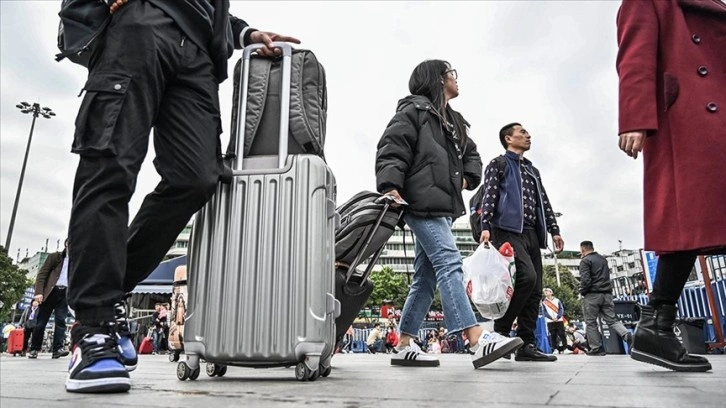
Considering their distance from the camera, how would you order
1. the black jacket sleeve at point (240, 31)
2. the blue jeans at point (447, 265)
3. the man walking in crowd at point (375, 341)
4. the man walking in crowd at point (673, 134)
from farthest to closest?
the man walking in crowd at point (375, 341) < the blue jeans at point (447, 265) < the black jacket sleeve at point (240, 31) < the man walking in crowd at point (673, 134)

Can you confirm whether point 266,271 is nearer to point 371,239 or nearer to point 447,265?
point 371,239

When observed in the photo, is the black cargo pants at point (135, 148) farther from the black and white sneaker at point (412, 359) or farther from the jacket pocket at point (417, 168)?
the black and white sneaker at point (412, 359)

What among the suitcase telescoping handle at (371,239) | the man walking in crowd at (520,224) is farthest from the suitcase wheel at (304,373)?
the man walking in crowd at (520,224)

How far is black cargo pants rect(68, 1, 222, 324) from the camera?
65.3 inches

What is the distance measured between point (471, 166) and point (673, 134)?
179 cm

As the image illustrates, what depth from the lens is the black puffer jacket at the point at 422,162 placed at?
3342mm

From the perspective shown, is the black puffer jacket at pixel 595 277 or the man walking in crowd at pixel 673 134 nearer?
the man walking in crowd at pixel 673 134

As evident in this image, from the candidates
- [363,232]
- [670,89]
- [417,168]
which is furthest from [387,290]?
[670,89]

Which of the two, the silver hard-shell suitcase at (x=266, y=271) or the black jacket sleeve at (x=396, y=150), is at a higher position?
the black jacket sleeve at (x=396, y=150)

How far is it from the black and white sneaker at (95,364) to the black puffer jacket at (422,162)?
A: 2.06 metres

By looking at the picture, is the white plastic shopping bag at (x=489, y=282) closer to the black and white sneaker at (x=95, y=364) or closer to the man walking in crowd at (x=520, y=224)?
the man walking in crowd at (x=520, y=224)

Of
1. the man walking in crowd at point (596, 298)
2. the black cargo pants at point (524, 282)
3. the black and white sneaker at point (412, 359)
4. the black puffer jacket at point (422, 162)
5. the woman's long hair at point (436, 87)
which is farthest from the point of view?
the man walking in crowd at point (596, 298)

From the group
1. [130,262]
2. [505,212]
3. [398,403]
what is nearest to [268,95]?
→ [130,262]

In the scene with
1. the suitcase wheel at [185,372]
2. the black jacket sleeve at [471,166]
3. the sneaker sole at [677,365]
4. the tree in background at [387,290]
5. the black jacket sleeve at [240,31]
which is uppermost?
the tree in background at [387,290]
